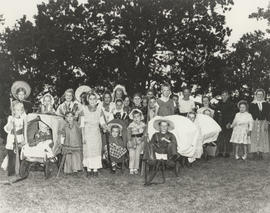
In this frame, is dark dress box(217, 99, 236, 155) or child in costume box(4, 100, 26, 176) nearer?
→ child in costume box(4, 100, 26, 176)

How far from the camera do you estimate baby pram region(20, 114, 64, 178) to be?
8.77 metres

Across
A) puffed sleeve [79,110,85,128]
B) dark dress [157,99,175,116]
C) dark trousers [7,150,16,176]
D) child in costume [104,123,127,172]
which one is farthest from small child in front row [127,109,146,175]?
dark trousers [7,150,16,176]

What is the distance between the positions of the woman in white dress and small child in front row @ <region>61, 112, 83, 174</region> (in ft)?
0.49

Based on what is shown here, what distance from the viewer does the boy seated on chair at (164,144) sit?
29.1 ft

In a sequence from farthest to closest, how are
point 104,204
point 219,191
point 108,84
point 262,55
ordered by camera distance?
point 108,84
point 262,55
point 219,191
point 104,204

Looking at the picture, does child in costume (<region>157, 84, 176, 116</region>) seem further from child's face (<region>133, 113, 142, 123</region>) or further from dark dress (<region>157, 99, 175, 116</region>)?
child's face (<region>133, 113, 142, 123</region>)

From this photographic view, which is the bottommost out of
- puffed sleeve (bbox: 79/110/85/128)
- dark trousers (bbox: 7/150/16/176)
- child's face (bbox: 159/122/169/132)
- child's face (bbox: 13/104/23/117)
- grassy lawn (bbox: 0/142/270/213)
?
grassy lawn (bbox: 0/142/270/213)

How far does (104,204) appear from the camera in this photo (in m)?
6.92

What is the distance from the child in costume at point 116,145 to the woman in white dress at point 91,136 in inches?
11.3

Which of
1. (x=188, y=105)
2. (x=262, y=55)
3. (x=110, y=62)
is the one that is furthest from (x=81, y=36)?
(x=188, y=105)

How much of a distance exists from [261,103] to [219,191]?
4427 mm

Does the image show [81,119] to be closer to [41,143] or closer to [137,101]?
[41,143]

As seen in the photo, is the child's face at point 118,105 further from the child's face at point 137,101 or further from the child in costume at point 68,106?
the child in costume at point 68,106

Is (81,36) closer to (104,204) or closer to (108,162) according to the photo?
(108,162)
